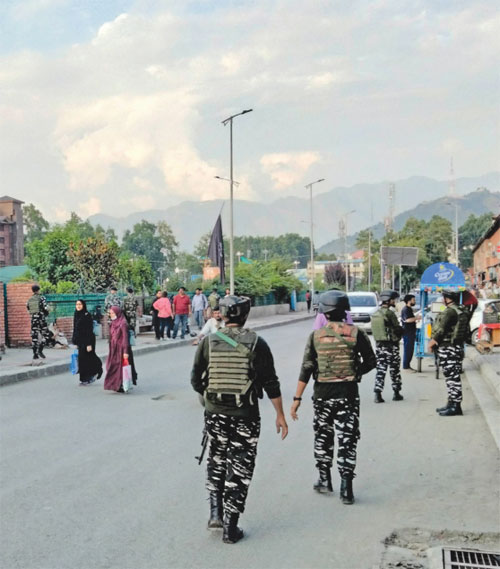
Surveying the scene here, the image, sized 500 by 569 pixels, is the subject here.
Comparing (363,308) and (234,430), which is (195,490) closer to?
(234,430)

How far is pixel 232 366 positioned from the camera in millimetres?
4805

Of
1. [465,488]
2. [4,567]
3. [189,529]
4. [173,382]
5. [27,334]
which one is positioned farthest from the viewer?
[27,334]

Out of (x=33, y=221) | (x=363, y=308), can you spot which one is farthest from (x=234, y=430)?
(x=33, y=221)

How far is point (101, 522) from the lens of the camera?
5.17 m

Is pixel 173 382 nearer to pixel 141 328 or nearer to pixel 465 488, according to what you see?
pixel 465 488

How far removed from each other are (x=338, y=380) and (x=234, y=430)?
125 cm

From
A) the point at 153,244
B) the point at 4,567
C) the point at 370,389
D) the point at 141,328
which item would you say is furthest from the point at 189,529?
the point at 153,244

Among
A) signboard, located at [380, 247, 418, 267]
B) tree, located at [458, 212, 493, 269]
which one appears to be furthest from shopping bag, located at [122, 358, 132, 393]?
tree, located at [458, 212, 493, 269]

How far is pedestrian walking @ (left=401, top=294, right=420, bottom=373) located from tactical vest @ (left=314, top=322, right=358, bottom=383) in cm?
823

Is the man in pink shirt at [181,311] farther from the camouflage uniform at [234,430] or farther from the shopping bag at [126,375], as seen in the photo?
the camouflage uniform at [234,430]

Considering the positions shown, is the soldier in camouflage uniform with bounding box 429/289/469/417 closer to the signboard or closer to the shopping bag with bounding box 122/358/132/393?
the shopping bag with bounding box 122/358/132/393

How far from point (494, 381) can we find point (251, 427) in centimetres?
857

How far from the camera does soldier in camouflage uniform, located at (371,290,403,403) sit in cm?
1093

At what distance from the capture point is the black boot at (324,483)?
19.5 ft
